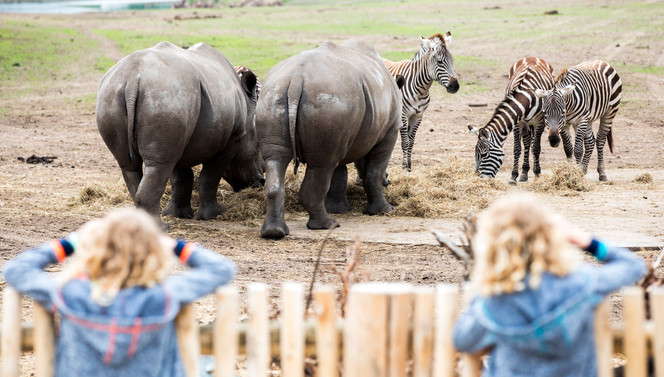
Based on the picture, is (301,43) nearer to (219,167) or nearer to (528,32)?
(528,32)

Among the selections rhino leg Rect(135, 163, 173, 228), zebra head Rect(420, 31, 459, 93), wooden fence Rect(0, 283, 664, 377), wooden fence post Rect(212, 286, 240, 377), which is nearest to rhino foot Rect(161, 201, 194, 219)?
rhino leg Rect(135, 163, 173, 228)

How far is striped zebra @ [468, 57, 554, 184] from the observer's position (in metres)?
13.2

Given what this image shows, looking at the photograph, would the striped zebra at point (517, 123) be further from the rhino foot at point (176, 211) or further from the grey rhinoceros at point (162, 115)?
the rhino foot at point (176, 211)

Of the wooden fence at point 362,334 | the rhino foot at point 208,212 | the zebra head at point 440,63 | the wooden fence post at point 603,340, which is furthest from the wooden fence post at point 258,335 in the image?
the zebra head at point 440,63

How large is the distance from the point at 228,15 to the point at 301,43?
42.9ft

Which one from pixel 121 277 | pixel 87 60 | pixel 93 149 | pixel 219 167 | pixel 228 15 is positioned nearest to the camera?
pixel 121 277

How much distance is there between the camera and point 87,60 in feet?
87.0

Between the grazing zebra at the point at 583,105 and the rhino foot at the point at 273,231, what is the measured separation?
222 inches

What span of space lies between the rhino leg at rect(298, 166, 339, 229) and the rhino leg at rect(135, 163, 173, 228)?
4.92 feet

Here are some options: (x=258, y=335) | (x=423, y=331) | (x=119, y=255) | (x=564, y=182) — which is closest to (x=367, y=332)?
(x=423, y=331)

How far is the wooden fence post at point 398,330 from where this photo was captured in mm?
3752

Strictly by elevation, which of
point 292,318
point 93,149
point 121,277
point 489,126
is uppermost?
point 121,277

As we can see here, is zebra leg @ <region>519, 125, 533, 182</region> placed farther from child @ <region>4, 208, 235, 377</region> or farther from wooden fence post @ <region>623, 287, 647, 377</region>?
child @ <region>4, 208, 235, 377</region>

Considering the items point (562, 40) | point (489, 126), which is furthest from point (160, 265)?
point (562, 40)
